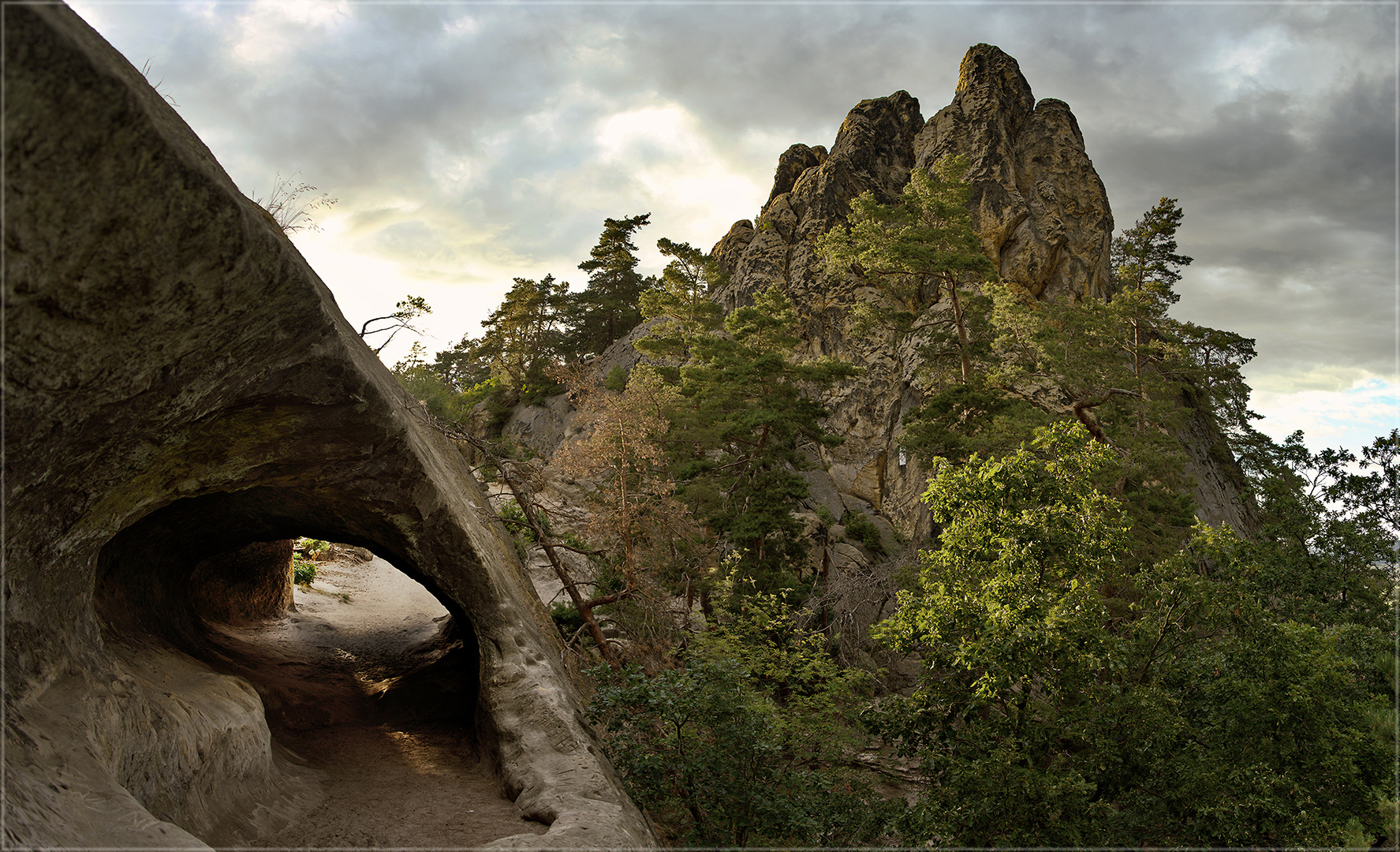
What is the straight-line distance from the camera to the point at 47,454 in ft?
15.6

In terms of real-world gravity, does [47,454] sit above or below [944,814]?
above

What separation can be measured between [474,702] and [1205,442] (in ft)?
98.6

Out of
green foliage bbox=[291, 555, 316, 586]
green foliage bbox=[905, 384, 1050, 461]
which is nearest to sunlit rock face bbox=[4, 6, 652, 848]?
green foliage bbox=[291, 555, 316, 586]

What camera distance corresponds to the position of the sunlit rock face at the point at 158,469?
3.93 meters

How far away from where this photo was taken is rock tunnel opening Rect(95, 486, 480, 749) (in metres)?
8.80

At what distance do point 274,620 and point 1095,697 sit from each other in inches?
635

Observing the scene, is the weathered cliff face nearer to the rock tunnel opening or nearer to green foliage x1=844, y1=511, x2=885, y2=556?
green foliage x1=844, y1=511, x2=885, y2=556

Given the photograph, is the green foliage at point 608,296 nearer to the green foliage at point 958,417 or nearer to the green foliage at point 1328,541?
the green foliage at point 958,417

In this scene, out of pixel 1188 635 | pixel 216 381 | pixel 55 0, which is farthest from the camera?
pixel 1188 635

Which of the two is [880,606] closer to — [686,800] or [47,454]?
[686,800]

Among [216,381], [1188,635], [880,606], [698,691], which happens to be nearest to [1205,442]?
[880,606]

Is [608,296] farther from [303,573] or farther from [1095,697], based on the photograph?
[1095,697]

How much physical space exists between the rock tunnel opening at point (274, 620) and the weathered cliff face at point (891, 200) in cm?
1971

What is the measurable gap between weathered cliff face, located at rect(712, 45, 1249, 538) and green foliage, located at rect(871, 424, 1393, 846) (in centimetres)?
1800
